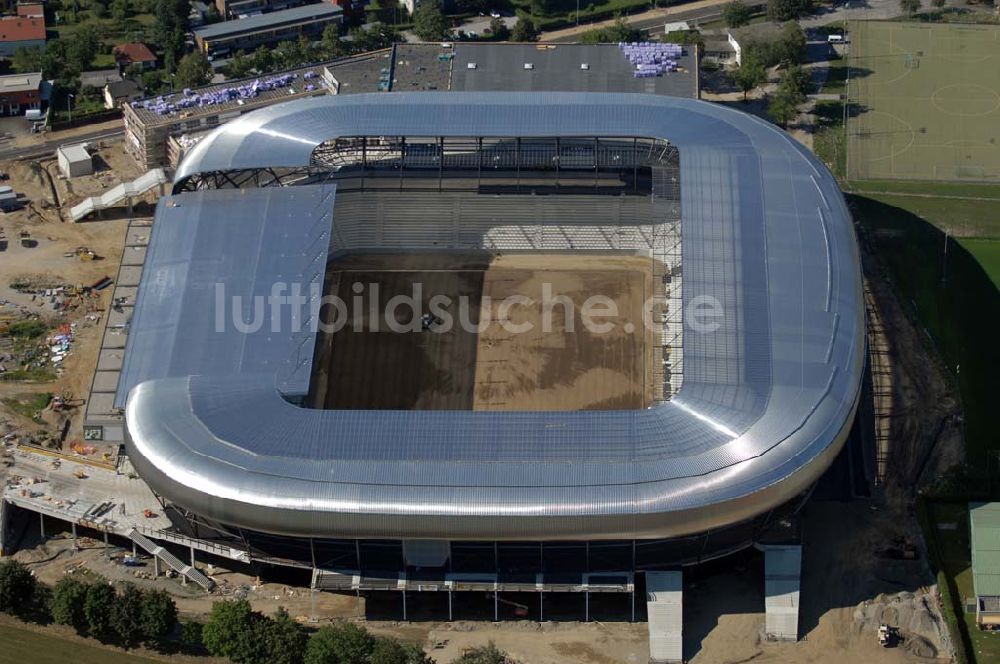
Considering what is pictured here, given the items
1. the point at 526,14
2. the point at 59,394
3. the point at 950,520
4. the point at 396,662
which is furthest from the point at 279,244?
the point at 526,14

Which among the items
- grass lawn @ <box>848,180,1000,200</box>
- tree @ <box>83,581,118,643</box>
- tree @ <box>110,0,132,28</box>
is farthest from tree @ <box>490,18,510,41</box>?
tree @ <box>83,581,118,643</box>

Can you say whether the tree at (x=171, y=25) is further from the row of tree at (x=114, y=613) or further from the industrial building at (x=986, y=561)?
the industrial building at (x=986, y=561)

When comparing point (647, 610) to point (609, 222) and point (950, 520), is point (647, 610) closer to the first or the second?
point (950, 520)

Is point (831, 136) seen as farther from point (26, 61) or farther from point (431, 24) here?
point (26, 61)

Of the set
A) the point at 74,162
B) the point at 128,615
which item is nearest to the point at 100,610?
the point at 128,615

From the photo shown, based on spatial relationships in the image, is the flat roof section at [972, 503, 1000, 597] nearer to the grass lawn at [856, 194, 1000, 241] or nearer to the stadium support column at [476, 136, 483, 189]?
the grass lawn at [856, 194, 1000, 241]

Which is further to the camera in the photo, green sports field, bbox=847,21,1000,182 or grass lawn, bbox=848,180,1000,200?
green sports field, bbox=847,21,1000,182
